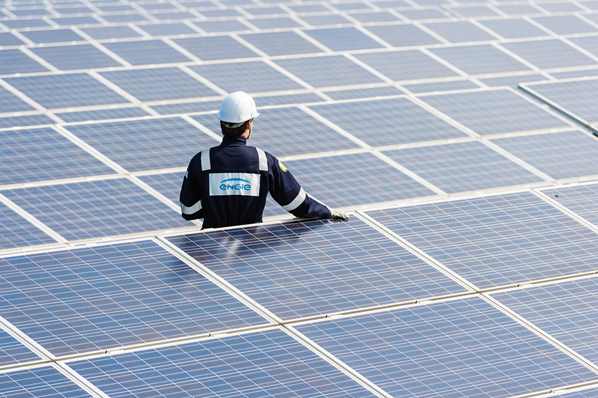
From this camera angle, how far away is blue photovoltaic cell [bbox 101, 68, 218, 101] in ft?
78.5

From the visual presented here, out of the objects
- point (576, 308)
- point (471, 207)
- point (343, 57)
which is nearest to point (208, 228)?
point (471, 207)

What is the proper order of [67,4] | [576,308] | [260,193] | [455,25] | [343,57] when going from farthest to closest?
[67,4]
[455,25]
[343,57]
[260,193]
[576,308]

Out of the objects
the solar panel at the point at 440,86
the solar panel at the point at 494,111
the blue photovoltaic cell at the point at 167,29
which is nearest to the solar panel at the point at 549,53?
the solar panel at the point at 440,86

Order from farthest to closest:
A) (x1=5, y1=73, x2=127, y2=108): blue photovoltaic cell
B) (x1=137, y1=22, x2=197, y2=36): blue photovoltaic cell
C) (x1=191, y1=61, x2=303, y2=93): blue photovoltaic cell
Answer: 1. (x1=137, y1=22, x2=197, y2=36): blue photovoltaic cell
2. (x1=191, y1=61, x2=303, y2=93): blue photovoltaic cell
3. (x1=5, y1=73, x2=127, y2=108): blue photovoltaic cell

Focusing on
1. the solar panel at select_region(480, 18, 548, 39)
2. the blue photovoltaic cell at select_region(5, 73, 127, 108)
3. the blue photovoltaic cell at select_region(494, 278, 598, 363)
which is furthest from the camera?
the solar panel at select_region(480, 18, 548, 39)

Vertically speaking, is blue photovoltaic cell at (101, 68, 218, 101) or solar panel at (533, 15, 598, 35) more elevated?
blue photovoltaic cell at (101, 68, 218, 101)

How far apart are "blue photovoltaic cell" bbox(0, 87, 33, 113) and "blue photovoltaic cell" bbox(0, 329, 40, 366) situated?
11.6 metres

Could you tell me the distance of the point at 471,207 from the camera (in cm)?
1498

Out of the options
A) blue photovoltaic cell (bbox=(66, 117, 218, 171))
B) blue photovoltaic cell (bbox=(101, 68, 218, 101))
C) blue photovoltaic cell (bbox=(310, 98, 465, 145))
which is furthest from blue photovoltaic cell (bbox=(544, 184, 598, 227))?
blue photovoltaic cell (bbox=(101, 68, 218, 101))

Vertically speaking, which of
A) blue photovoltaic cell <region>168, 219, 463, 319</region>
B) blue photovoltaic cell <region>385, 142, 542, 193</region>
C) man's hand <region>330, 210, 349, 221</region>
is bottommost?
blue photovoltaic cell <region>385, 142, 542, 193</region>

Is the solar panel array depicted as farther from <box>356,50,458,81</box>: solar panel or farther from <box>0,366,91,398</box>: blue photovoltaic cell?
<box>356,50,458,81</box>: solar panel

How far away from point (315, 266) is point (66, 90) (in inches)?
452

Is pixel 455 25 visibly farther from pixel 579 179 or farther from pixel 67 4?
pixel 579 179

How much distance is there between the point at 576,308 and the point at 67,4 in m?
23.1
